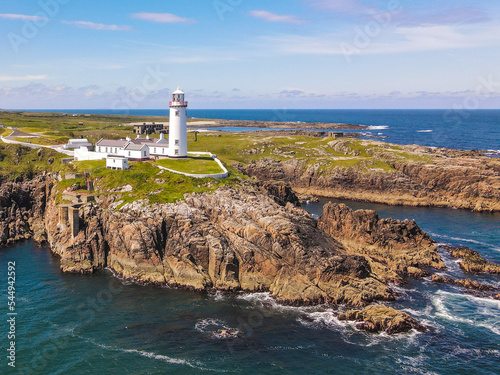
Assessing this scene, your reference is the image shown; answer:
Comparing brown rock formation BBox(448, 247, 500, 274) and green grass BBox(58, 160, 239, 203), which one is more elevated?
green grass BBox(58, 160, 239, 203)

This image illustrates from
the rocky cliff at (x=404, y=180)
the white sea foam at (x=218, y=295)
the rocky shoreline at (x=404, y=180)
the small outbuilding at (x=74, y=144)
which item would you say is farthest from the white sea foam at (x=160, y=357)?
the rocky cliff at (x=404, y=180)

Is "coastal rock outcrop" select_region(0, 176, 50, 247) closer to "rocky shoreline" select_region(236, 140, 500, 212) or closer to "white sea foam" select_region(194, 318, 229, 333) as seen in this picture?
"white sea foam" select_region(194, 318, 229, 333)

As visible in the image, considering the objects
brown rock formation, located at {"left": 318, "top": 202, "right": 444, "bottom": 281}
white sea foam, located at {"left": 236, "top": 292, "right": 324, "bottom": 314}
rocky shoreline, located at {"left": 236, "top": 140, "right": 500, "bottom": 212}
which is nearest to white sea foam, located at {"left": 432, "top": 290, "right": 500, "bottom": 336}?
brown rock formation, located at {"left": 318, "top": 202, "right": 444, "bottom": 281}

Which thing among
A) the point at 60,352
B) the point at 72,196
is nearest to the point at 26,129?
the point at 72,196

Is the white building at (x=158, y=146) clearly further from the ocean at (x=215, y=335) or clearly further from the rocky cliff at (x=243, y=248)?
the ocean at (x=215, y=335)

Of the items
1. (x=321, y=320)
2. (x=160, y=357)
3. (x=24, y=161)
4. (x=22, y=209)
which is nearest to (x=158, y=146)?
(x=22, y=209)

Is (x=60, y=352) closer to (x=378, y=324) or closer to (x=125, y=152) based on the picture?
(x=378, y=324)

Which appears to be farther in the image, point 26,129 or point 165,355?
point 26,129
